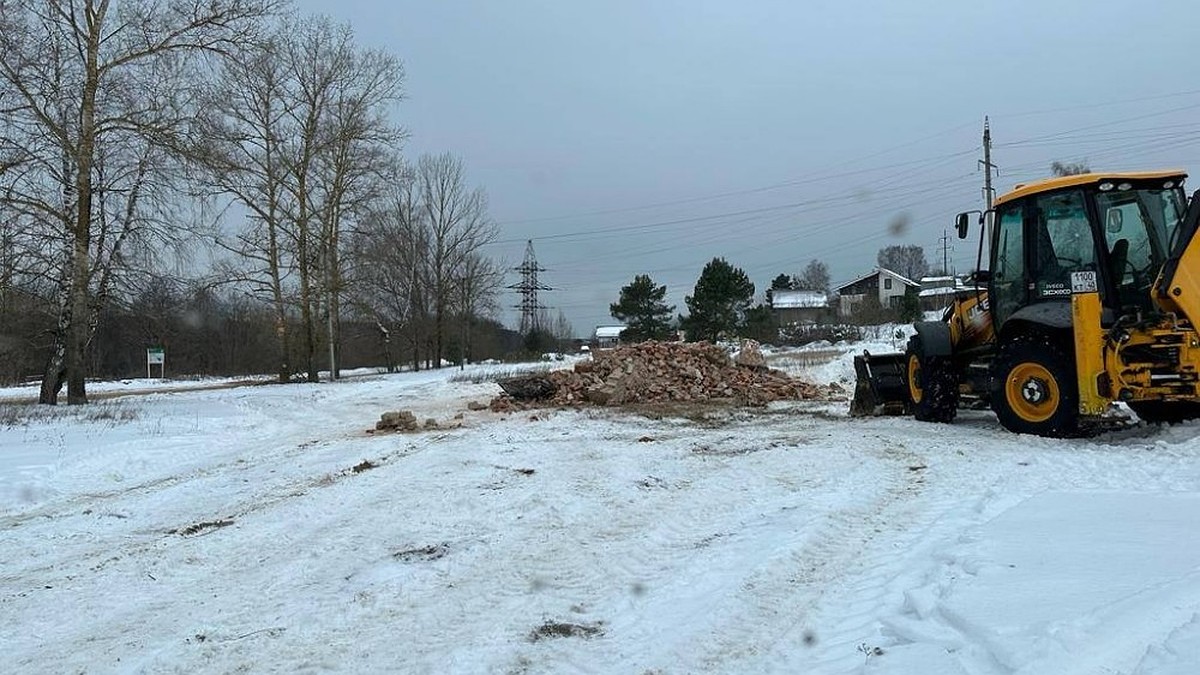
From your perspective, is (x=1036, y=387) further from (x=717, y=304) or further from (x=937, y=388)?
(x=717, y=304)

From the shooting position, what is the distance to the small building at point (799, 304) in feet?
246

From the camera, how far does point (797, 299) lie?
8419cm

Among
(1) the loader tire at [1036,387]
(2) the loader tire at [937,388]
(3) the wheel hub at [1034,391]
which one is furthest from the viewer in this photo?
(2) the loader tire at [937,388]

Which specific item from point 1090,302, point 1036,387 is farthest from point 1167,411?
point 1090,302

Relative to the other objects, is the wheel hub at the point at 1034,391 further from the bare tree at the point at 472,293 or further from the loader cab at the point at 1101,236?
the bare tree at the point at 472,293

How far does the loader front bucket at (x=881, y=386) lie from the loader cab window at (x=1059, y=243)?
3578 mm

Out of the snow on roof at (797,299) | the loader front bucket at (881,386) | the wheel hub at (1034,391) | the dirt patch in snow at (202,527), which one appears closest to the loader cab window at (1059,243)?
the wheel hub at (1034,391)

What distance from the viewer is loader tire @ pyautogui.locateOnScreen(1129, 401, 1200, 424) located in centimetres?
1001

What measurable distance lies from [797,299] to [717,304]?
27.8 meters

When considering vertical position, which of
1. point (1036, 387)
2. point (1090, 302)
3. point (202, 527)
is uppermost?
point (1090, 302)

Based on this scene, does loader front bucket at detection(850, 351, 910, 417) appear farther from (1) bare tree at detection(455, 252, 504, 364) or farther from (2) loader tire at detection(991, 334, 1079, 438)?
(1) bare tree at detection(455, 252, 504, 364)

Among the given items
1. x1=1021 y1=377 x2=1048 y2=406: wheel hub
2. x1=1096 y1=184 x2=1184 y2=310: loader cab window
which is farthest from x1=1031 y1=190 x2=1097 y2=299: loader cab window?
x1=1021 y1=377 x2=1048 y2=406: wheel hub

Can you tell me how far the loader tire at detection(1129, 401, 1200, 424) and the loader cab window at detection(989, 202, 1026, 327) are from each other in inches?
73.2

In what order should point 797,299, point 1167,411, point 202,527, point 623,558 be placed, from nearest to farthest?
point 623,558
point 202,527
point 1167,411
point 797,299
